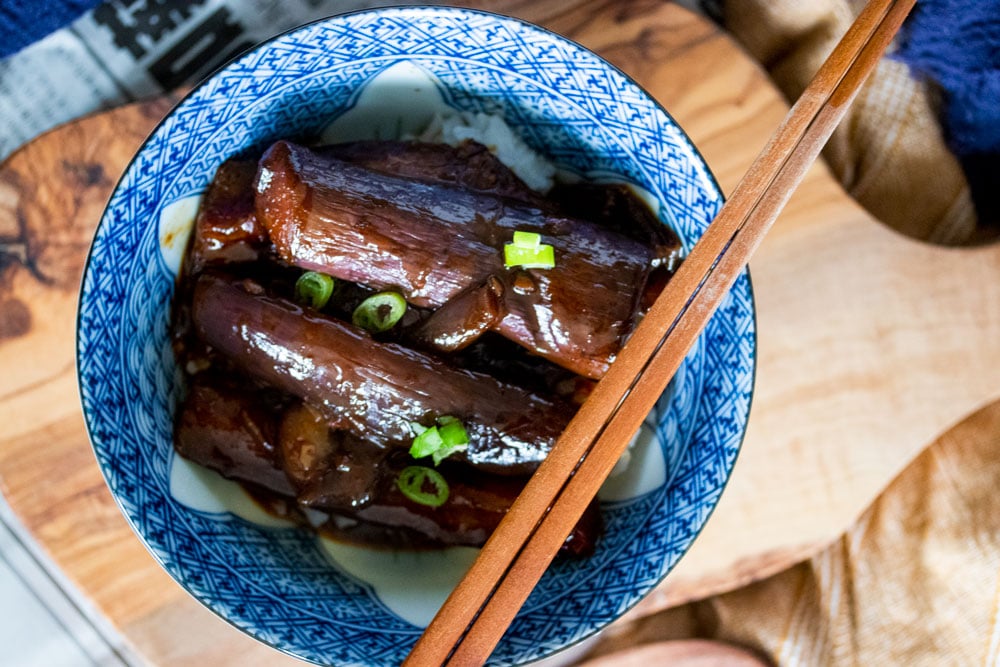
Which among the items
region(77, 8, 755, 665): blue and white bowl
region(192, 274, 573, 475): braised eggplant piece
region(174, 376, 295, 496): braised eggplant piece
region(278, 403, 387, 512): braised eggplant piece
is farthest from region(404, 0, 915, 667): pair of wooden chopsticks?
region(174, 376, 295, 496): braised eggplant piece

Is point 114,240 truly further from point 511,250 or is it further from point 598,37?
point 598,37

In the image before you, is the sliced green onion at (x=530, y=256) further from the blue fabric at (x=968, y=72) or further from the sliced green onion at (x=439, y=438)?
the blue fabric at (x=968, y=72)

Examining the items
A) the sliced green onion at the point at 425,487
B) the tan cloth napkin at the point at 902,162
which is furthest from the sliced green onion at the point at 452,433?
the tan cloth napkin at the point at 902,162

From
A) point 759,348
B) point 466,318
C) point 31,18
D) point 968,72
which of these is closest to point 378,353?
point 466,318

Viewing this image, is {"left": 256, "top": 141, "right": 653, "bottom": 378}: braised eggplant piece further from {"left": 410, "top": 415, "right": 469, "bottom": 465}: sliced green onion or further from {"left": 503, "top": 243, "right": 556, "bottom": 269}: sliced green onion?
{"left": 410, "top": 415, "right": 469, "bottom": 465}: sliced green onion

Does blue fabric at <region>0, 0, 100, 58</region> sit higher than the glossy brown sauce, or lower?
higher
